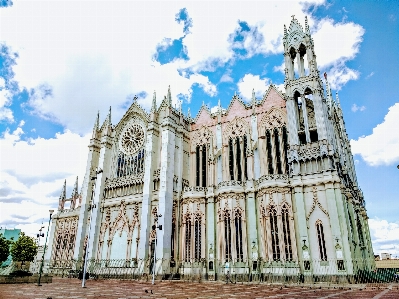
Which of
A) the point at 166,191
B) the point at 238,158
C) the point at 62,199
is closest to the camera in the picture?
the point at 166,191

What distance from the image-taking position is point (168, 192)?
3984cm

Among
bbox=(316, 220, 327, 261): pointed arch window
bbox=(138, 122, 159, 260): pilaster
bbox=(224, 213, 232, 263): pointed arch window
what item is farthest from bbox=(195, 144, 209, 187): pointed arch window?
bbox=(316, 220, 327, 261): pointed arch window

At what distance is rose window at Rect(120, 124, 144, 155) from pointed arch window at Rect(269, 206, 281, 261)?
2256cm

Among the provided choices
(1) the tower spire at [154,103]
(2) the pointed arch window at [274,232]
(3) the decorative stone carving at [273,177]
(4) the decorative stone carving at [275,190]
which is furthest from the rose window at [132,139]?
(2) the pointed arch window at [274,232]

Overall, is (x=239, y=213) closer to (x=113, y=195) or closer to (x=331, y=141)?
(x=331, y=141)

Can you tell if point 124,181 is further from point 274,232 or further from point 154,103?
point 274,232

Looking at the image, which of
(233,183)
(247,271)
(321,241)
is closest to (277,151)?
(233,183)

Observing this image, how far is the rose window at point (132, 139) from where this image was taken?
157 ft

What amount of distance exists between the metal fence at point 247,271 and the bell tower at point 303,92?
1346 cm

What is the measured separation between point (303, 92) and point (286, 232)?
1682 cm

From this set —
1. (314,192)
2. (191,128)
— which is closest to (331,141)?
(314,192)

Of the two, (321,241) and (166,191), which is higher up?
A: (166,191)

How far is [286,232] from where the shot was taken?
3294 centimetres

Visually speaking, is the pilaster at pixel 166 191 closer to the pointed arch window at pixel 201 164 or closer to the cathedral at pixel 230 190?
the cathedral at pixel 230 190
